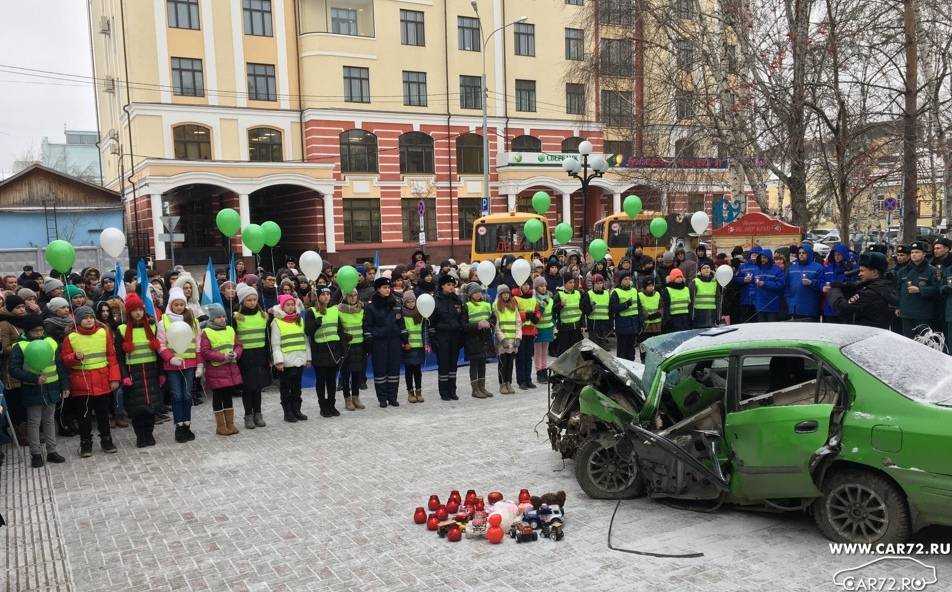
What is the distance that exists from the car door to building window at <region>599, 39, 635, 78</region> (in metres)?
18.0

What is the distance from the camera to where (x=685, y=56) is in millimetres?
20203

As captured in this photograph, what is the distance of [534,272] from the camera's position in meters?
13.8

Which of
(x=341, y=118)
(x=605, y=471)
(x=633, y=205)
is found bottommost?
(x=605, y=471)

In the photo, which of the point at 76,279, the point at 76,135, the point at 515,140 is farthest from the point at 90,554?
the point at 76,135

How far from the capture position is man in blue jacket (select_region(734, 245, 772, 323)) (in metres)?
14.0

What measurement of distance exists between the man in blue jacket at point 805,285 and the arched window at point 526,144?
88.1ft

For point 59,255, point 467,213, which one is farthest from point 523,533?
point 467,213

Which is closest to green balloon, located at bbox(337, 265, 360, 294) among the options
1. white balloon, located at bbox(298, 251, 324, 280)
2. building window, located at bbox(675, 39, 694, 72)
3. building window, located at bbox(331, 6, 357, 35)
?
white balloon, located at bbox(298, 251, 324, 280)

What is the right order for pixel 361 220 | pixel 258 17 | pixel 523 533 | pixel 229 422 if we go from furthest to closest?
pixel 361 220 < pixel 258 17 < pixel 229 422 < pixel 523 533

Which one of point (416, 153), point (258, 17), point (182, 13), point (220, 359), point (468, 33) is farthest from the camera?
point (468, 33)

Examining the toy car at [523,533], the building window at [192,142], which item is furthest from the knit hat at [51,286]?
the building window at [192,142]

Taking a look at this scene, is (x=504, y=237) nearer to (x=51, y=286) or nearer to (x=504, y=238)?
(x=504, y=238)

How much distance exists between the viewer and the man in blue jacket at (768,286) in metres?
13.6

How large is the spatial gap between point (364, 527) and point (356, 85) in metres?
32.0
